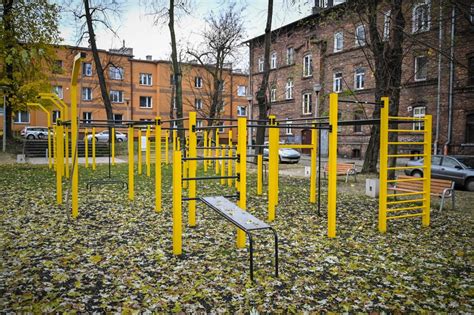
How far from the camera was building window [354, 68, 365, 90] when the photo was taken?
26609 mm

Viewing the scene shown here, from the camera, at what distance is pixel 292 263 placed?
15.6 feet

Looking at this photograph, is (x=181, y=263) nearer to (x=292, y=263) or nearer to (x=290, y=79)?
(x=292, y=263)

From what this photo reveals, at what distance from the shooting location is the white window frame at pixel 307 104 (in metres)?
30.9

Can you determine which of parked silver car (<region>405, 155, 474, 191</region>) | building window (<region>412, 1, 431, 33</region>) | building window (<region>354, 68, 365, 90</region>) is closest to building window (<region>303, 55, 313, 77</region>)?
building window (<region>354, 68, 365, 90</region>)

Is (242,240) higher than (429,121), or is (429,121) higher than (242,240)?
(429,121)

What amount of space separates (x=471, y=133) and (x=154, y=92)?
32.3 m

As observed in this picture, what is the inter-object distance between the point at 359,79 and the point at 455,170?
14.6 metres

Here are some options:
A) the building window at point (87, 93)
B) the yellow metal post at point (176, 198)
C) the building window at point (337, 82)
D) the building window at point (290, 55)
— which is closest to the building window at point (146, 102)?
the building window at point (87, 93)

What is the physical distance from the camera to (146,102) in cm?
4284

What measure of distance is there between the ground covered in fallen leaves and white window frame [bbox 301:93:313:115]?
77.9 feet

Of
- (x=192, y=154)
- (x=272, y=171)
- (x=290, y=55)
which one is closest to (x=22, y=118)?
(x=290, y=55)

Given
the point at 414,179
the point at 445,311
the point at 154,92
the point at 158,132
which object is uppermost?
the point at 154,92

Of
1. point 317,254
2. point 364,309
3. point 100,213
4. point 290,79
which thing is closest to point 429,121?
point 317,254

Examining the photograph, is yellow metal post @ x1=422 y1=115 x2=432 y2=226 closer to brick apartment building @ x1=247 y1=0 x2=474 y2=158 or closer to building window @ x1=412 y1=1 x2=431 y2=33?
building window @ x1=412 y1=1 x2=431 y2=33
